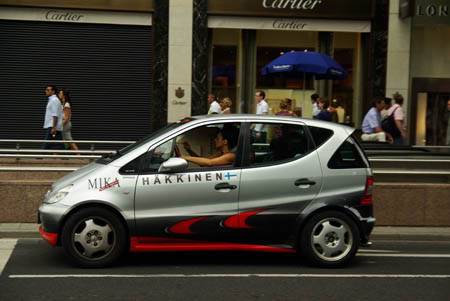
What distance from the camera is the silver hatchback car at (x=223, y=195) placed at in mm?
7094

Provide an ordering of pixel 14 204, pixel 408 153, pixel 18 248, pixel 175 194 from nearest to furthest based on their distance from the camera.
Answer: pixel 175 194 → pixel 18 248 → pixel 14 204 → pixel 408 153

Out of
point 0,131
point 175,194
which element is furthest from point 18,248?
point 0,131

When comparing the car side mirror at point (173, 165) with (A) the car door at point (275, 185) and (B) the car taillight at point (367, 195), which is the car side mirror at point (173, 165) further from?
(B) the car taillight at point (367, 195)

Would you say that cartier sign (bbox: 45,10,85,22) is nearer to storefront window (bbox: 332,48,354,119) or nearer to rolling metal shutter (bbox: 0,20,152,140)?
rolling metal shutter (bbox: 0,20,152,140)

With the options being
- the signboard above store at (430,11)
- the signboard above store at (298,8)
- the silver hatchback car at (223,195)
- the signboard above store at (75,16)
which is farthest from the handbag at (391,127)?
the silver hatchback car at (223,195)

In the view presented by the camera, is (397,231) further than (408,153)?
No

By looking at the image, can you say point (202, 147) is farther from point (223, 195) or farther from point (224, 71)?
point (224, 71)

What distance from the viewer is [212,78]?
1792 centimetres

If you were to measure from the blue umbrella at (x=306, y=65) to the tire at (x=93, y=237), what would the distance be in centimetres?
792

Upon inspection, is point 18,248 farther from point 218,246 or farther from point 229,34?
point 229,34

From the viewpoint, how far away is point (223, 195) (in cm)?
724

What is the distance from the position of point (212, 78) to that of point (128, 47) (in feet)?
7.39

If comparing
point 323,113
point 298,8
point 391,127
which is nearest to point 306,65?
point 323,113

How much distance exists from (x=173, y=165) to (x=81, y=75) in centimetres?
1093
